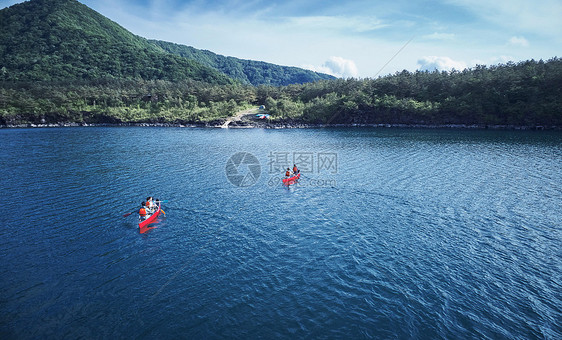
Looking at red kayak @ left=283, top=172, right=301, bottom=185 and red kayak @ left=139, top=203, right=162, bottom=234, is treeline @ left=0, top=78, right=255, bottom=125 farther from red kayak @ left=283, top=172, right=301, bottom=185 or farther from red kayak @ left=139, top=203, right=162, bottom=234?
red kayak @ left=139, top=203, right=162, bottom=234

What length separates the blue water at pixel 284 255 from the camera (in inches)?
664

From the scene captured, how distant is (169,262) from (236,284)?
649cm

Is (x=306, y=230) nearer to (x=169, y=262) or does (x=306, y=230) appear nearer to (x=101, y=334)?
(x=169, y=262)

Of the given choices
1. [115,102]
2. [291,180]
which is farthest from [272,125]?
[115,102]

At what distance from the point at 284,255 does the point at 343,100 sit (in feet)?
397

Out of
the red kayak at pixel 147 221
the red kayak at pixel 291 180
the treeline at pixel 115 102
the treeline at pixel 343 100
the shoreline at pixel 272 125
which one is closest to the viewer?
the red kayak at pixel 147 221

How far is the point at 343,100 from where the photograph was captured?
13412cm

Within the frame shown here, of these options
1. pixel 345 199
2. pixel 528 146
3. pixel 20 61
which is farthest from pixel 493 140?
pixel 20 61

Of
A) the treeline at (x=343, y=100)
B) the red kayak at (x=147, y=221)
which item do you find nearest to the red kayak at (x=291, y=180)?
the red kayak at (x=147, y=221)

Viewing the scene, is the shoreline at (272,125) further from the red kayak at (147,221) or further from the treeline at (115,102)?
the red kayak at (147,221)

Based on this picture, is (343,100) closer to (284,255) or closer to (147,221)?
(147,221)

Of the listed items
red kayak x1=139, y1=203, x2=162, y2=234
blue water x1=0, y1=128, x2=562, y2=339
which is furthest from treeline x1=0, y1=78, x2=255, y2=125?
red kayak x1=139, y1=203, x2=162, y2=234

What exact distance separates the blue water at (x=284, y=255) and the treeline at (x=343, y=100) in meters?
73.6

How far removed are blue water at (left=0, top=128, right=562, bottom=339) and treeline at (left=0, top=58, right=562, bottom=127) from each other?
73628mm
